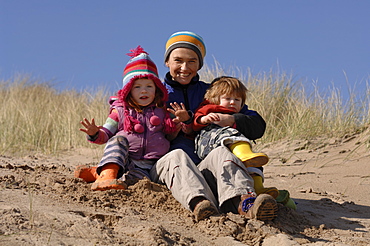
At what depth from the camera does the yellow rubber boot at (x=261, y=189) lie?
11.2ft

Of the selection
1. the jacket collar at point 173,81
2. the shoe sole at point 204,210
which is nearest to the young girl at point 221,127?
the jacket collar at point 173,81

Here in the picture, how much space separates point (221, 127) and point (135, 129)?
0.69 metres

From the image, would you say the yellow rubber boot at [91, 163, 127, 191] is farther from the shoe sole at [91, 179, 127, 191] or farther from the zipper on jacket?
the zipper on jacket

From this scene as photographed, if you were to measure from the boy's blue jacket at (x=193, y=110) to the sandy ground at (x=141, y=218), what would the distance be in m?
0.49

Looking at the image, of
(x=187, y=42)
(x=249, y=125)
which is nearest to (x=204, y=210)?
(x=249, y=125)

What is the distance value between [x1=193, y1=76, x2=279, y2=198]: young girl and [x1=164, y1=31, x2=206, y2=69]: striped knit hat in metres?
0.38

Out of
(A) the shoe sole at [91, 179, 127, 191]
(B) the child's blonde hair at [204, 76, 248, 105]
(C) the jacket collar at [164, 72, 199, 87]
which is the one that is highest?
(C) the jacket collar at [164, 72, 199, 87]

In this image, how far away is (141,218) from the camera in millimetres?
3014

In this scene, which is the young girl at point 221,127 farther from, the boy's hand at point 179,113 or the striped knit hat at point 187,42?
the striped knit hat at point 187,42

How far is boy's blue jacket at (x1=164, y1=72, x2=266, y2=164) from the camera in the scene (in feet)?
12.3

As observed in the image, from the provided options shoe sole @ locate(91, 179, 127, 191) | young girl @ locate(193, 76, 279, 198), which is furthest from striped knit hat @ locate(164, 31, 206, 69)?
shoe sole @ locate(91, 179, 127, 191)

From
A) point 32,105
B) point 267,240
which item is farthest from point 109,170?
point 32,105

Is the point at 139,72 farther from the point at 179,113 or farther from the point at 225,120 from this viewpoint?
the point at 225,120

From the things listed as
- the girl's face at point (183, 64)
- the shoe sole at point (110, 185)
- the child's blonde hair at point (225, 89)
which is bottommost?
the shoe sole at point (110, 185)
